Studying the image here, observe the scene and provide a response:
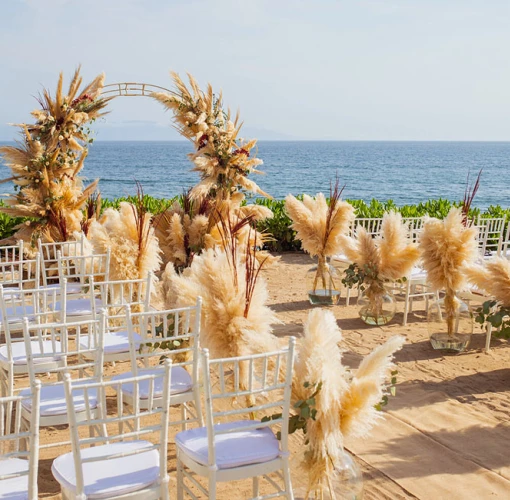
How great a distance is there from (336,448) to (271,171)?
6012cm

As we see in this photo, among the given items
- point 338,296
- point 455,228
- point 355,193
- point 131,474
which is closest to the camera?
point 131,474

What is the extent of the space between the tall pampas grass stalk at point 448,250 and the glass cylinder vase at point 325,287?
2.09 m

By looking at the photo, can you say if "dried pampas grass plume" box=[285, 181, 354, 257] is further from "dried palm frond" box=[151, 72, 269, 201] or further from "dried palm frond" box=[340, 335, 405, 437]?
"dried palm frond" box=[340, 335, 405, 437]

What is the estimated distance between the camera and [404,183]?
55.0 m

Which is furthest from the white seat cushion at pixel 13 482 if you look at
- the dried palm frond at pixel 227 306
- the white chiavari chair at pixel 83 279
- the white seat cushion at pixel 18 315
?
the white chiavari chair at pixel 83 279

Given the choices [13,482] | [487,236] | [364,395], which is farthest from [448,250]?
[13,482]

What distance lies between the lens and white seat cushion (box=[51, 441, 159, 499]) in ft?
9.32

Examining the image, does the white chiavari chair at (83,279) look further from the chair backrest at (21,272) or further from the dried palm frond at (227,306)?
the dried palm frond at (227,306)

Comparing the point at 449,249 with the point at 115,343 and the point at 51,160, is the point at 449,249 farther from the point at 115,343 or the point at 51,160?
the point at 51,160

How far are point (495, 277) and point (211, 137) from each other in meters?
4.38

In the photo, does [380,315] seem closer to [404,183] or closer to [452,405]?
[452,405]

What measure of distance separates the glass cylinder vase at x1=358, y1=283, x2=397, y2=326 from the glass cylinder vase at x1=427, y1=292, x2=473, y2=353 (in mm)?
850

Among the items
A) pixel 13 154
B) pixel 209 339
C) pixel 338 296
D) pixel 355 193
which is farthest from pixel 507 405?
pixel 355 193

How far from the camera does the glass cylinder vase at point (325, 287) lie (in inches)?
327
